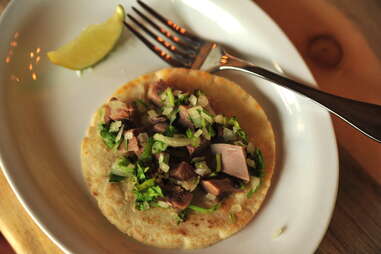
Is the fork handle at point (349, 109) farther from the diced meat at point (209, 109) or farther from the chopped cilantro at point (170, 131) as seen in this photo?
the chopped cilantro at point (170, 131)

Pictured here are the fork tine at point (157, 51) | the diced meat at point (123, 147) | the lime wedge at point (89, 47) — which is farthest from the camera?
the fork tine at point (157, 51)

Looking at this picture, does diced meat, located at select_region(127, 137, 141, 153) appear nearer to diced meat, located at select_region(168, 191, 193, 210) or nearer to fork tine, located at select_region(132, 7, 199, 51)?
diced meat, located at select_region(168, 191, 193, 210)

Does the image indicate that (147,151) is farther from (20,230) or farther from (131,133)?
(20,230)

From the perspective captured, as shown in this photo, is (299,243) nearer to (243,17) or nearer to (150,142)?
(150,142)

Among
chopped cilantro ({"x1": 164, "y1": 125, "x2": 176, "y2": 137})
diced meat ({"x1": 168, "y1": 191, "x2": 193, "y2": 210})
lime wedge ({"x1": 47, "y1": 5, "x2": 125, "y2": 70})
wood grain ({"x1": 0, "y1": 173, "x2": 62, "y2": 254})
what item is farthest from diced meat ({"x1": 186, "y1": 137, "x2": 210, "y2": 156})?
wood grain ({"x1": 0, "y1": 173, "x2": 62, "y2": 254})

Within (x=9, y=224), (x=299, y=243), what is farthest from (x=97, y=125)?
(x=299, y=243)

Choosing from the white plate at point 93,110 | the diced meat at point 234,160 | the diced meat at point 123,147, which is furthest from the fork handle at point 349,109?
the diced meat at point 123,147
